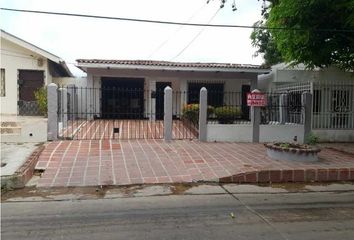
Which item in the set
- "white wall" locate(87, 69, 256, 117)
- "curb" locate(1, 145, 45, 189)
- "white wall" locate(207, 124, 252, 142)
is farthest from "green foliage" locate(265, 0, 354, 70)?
"curb" locate(1, 145, 45, 189)

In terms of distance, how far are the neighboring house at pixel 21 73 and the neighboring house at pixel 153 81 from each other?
6.00 feet

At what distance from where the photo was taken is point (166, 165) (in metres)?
9.58

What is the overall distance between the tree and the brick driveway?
322 cm

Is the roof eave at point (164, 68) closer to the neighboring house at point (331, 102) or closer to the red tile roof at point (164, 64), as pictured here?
the red tile roof at point (164, 64)

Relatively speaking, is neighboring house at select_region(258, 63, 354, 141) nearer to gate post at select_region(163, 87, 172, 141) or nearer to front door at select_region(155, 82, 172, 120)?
gate post at select_region(163, 87, 172, 141)

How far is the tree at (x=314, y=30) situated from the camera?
10852 mm

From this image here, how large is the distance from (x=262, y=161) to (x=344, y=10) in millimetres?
4684

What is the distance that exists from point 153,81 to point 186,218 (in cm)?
1447

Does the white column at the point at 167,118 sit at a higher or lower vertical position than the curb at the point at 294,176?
higher

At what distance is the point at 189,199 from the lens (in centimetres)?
719

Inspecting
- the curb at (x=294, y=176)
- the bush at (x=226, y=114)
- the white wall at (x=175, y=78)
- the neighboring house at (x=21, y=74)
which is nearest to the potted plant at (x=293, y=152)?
the curb at (x=294, y=176)

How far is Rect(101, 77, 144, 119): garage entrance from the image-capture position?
20.0m

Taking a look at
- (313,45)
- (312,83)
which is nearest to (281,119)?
(312,83)

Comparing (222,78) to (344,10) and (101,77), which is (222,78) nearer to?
(101,77)
